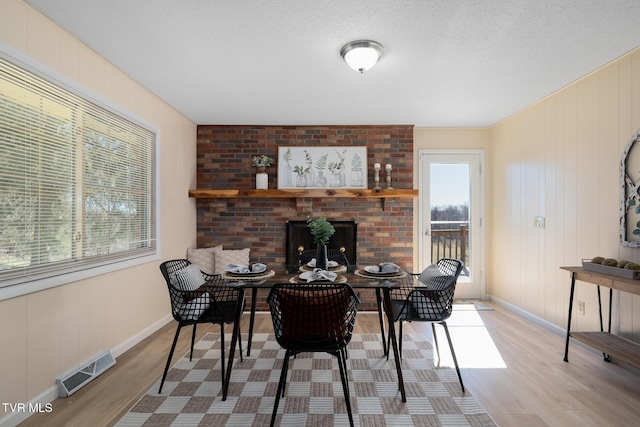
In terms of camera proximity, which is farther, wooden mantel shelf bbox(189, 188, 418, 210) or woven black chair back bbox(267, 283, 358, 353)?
wooden mantel shelf bbox(189, 188, 418, 210)

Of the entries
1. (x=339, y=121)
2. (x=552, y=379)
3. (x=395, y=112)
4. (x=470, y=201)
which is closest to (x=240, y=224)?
(x=339, y=121)

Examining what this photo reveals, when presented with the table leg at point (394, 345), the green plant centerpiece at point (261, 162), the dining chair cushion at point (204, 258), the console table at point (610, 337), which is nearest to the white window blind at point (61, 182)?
the dining chair cushion at point (204, 258)

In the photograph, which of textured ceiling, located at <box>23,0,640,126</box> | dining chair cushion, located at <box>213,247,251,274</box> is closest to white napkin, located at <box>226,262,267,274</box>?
textured ceiling, located at <box>23,0,640,126</box>

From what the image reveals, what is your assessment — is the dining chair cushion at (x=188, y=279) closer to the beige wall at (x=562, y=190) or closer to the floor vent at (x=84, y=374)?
the floor vent at (x=84, y=374)

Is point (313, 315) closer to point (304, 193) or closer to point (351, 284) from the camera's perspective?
point (351, 284)

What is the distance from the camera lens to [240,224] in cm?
473

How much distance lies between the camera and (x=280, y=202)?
472 centimetres

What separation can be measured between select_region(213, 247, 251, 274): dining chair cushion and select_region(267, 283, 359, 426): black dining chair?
8.24ft

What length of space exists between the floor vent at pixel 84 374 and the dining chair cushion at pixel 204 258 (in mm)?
1659

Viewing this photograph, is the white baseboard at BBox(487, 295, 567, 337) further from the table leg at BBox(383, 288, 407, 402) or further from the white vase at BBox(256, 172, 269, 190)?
the white vase at BBox(256, 172, 269, 190)

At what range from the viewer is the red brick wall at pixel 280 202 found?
4.71 meters

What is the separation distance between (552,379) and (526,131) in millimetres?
2861

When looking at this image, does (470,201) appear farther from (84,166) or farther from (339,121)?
(84,166)

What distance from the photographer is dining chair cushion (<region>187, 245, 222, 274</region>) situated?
4.34m
